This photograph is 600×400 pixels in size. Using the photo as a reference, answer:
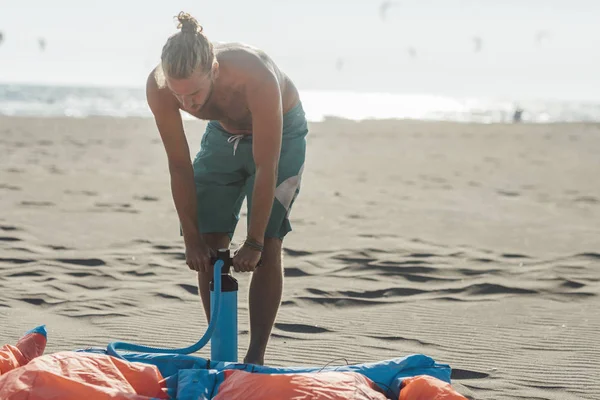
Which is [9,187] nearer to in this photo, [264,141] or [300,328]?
[300,328]

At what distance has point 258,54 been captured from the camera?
352 cm

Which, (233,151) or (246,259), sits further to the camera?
(233,151)

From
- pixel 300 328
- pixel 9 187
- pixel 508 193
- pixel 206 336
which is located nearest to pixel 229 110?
pixel 206 336

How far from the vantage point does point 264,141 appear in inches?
131

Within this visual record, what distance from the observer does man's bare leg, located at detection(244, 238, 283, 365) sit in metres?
3.62

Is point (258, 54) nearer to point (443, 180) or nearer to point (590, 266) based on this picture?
point (590, 266)

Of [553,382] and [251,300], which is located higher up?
[251,300]

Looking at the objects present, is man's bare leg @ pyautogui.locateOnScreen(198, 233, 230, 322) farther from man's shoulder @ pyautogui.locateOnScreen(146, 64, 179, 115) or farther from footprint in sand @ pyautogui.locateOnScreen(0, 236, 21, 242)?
footprint in sand @ pyautogui.locateOnScreen(0, 236, 21, 242)

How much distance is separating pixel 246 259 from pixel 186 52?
34.0 inches

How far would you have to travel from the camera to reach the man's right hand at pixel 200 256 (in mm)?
3445

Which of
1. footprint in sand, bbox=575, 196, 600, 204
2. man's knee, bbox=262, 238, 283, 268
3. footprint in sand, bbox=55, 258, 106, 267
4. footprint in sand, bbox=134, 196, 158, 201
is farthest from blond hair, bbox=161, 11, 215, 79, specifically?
footprint in sand, bbox=575, 196, 600, 204

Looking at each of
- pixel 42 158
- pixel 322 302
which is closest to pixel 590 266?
pixel 322 302

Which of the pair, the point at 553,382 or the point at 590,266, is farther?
the point at 590,266

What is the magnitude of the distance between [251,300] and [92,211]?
4964 mm
